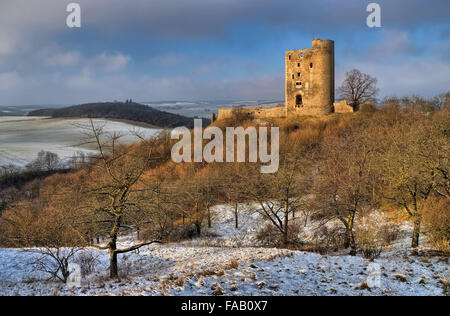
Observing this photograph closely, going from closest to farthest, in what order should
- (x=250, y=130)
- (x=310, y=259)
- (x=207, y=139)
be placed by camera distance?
1. (x=310, y=259)
2. (x=250, y=130)
3. (x=207, y=139)

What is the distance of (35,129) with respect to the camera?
83.7 metres

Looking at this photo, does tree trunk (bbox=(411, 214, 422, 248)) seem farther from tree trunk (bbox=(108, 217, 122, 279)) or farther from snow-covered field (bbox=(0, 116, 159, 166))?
snow-covered field (bbox=(0, 116, 159, 166))

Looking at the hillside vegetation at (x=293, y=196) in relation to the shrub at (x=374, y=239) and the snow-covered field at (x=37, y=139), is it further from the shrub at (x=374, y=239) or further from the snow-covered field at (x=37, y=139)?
the snow-covered field at (x=37, y=139)

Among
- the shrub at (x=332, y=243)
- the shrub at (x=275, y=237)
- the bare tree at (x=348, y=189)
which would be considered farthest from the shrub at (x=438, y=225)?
the shrub at (x=275, y=237)

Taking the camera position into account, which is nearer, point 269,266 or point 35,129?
point 269,266

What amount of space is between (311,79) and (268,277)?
34.6 meters

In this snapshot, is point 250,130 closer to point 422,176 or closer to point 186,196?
point 186,196

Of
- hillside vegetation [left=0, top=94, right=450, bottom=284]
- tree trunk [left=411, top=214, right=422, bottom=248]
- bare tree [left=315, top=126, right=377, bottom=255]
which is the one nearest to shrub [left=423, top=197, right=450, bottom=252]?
hillside vegetation [left=0, top=94, right=450, bottom=284]

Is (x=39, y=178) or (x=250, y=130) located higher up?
(x=250, y=130)

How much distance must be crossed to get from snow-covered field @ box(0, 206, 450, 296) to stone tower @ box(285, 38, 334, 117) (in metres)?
28.3
